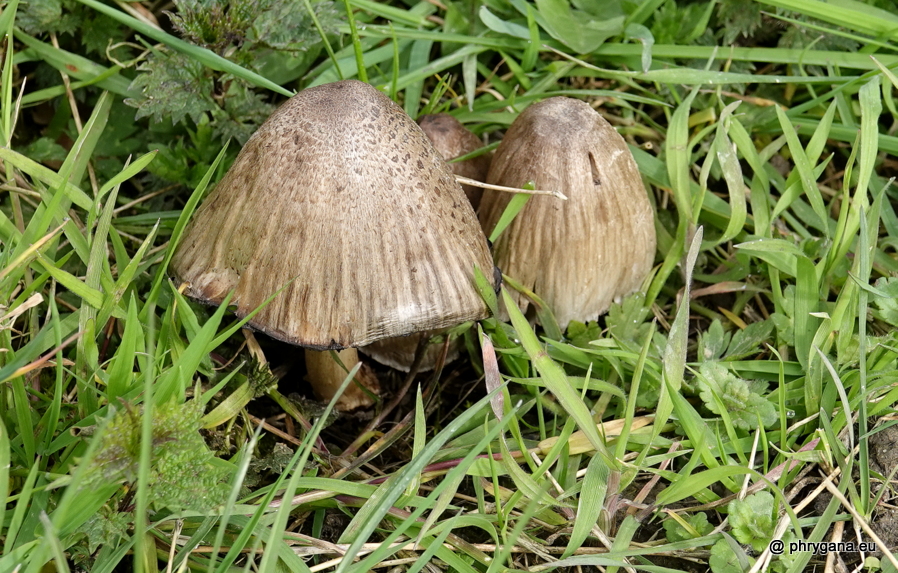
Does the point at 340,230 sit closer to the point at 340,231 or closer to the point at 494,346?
the point at 340,231

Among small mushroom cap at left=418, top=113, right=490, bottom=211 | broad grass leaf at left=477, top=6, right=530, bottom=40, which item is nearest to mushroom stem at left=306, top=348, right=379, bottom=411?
small mushroom cap at left=418, top=113, right=490, bottom=211

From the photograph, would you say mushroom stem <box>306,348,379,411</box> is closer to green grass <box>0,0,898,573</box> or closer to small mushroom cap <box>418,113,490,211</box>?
green grass <box>0,0,898,573</box>

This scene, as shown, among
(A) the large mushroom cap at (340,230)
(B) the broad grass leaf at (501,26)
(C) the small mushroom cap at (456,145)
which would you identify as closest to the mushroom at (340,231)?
(A) the large mushroom cap at (340,230)

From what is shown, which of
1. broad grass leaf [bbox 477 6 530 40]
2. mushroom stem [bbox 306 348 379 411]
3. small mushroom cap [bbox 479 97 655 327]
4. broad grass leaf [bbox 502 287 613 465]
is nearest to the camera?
broad grass leaf [bbox 502 287 613 465]

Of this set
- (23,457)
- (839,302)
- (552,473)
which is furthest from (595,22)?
(23,457)

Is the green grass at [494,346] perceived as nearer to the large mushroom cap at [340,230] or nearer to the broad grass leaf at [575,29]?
the broad grass leaf at [575,29]

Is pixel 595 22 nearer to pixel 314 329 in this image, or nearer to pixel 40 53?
pixel 314 329
